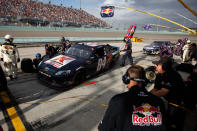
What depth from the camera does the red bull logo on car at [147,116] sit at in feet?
4.59

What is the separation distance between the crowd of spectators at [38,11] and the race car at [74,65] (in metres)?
33.9

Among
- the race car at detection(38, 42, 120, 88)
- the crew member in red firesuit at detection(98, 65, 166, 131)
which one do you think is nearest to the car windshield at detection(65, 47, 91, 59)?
the race car at detection(38, 42, 120, 88)

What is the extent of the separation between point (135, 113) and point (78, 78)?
3.87 metres

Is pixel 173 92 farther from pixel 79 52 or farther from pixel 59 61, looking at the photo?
pixel 79 52

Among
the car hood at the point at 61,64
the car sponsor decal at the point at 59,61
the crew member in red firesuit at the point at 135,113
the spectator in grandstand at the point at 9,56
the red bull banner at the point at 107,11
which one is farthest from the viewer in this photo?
the red bull banner at the point at 107,11

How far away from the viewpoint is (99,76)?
6.43 m

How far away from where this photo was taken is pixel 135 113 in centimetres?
142

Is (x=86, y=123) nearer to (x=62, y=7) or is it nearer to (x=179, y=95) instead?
(x=179, y=95)

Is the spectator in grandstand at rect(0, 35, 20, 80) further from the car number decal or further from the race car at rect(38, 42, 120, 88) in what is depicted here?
the car number decal

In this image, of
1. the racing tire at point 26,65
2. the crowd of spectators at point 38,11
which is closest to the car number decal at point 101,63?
the racing tire at point 26,65

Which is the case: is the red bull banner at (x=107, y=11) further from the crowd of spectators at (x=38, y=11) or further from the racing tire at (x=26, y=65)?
the racing tire at (x=26, y=65)

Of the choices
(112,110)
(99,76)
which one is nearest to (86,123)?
(112,110)

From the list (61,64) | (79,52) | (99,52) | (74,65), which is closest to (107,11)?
(99,52)

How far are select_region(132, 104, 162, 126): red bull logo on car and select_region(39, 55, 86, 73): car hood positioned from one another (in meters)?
3.69
